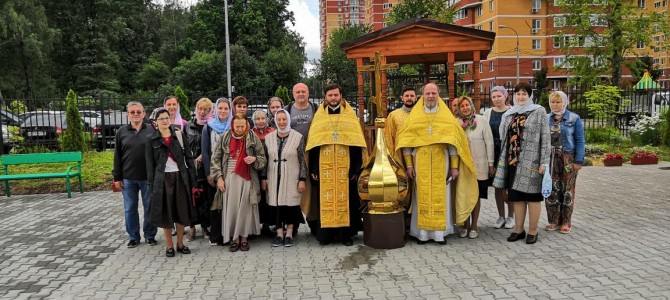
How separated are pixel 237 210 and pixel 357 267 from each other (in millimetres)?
1607

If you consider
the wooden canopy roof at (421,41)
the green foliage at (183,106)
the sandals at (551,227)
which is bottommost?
the sandals at (551,227)

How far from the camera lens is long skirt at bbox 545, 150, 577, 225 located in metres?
6.07

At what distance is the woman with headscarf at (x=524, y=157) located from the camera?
5633mm

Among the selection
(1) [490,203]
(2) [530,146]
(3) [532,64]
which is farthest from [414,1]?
(3) [532,64]

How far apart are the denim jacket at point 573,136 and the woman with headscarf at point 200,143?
4388mm

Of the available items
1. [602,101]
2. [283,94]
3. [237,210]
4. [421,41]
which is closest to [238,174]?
[237,210]

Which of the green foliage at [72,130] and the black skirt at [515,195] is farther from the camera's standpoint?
the green foliage at [72,130]

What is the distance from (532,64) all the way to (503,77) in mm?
3482

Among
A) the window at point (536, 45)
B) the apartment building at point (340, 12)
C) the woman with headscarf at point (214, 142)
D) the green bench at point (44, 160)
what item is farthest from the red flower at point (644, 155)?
the apartment building at point (340, 12)

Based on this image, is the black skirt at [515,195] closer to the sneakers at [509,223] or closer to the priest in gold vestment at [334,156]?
the sneakers at [509,223]

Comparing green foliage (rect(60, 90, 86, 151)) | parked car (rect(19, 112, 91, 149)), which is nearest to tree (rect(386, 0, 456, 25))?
parked car (rect(19, 112, 91, 149))

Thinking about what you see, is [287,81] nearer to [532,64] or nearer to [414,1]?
[414,1]

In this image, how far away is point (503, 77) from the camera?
166 ft

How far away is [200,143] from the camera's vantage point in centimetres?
634
